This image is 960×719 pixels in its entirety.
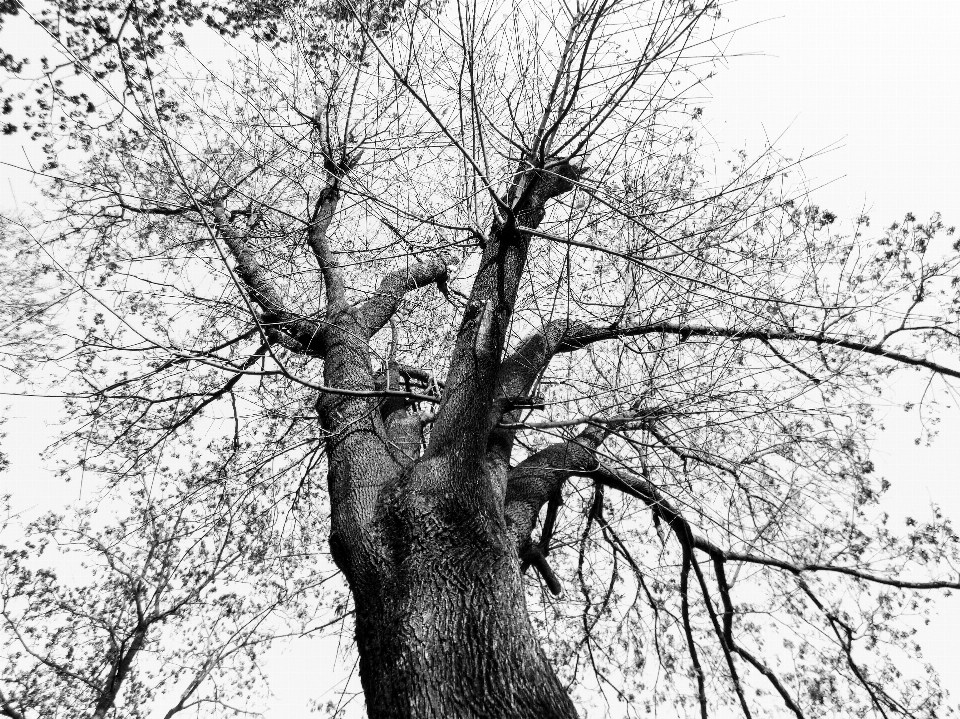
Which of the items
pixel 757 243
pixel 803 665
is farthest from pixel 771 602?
pixel 757 243

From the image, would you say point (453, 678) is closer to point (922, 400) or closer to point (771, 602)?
point (922, 400)

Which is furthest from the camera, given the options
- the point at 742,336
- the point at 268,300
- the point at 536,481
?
the point at 268,300

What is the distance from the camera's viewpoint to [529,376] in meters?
3.84

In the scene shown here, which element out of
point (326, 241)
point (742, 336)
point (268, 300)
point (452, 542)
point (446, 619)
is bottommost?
point (446, 619)

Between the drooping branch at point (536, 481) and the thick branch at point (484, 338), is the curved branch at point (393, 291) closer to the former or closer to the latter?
the thick branch at point (484, 338)

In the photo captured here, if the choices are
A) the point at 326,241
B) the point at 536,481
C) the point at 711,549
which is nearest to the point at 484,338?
the point at 536,481

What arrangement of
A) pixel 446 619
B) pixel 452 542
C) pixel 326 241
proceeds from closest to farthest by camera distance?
1. pixel 446 619
2. pixel 452 542
3. pixel 326 241

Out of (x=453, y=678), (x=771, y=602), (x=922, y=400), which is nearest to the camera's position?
(x=453, y=678)

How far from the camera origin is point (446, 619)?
2342mm

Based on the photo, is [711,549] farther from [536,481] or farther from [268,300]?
[268,300]

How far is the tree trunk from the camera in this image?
214 centimetres

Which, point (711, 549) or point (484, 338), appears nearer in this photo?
point (484, 338)

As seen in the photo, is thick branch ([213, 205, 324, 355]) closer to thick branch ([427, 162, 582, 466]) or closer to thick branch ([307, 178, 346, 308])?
thick branch ([307, 178, 346, 308])

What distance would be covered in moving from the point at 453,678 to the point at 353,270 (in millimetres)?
2980
